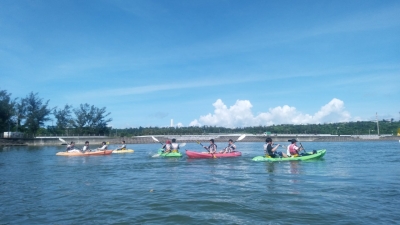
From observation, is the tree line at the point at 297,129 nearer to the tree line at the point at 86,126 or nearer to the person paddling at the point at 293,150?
the tree line at the point at 86,126

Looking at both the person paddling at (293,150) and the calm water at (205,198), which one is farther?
the person paddling at (293,150)

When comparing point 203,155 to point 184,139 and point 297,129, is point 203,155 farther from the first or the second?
point 297,129

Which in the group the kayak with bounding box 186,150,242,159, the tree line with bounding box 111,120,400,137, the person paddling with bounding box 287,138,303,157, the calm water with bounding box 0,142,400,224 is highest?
the tree line with bounding box 111,120,400,137

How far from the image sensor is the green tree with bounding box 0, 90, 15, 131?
58.6m

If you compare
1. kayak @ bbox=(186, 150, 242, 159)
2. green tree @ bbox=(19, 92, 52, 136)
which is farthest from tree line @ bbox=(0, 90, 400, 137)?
kayak @ bbox=(186, 150, 242, 159)

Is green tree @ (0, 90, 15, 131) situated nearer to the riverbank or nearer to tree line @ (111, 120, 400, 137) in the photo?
the riverbank

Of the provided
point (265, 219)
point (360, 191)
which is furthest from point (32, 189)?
point (360, 191)

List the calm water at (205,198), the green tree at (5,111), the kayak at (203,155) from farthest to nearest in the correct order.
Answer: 1. the green tree at (5,111)
2. the kayak at (203,155)
3. the calm water at (205,198)

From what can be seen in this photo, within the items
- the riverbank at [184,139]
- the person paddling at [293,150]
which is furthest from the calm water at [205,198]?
the riverbank at [184,139]

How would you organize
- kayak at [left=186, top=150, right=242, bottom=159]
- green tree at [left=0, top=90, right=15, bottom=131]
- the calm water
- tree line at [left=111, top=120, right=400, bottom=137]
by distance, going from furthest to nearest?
1. tree line at [left=111, top=120, right=400, bottom=137]
2. green tree at [left=0, top=90, right=15, bottom=131]
3. kayak at [left=186, top=150, right=242, bottom=159]
4. the calm water

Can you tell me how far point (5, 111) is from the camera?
59.0 meters

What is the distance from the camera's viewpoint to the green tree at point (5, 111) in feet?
192

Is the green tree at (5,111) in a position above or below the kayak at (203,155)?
above

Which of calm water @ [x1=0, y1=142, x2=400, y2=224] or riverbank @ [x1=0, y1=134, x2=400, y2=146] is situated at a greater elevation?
riverbank @ [x1=0, y1=134, x2=400, y2=146]
